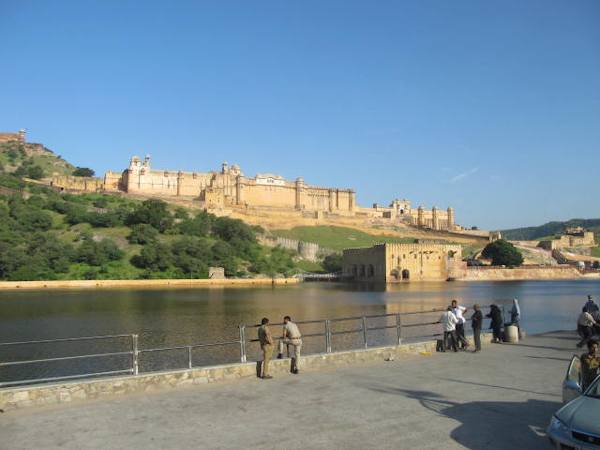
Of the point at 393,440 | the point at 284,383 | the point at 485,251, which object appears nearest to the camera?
the point at 393,440

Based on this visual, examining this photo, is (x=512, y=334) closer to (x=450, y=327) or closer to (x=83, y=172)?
(x=450, y=327)

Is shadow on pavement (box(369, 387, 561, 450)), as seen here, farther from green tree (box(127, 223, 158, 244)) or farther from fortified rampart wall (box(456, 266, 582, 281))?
fortified rampart wall (box(456, 266, 582, 281))

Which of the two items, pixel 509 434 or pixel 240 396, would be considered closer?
pixel 509 434

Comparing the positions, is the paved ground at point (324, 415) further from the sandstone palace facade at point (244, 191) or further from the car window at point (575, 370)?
the sandstone palace facade at point (244, 191)

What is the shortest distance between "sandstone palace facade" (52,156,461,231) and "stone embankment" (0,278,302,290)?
40.5m

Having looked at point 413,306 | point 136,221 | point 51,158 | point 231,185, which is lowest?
point 413,306

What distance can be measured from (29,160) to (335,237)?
3109 inches

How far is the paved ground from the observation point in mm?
6719

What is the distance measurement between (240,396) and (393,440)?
3202mm

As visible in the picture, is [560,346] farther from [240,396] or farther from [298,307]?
[298,307]

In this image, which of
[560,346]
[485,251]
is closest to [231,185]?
[485,251]

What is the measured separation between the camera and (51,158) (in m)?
146

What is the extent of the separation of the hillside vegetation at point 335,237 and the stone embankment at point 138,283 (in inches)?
1348

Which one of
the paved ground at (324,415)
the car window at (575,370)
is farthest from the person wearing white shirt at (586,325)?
the car window at (575,370)
